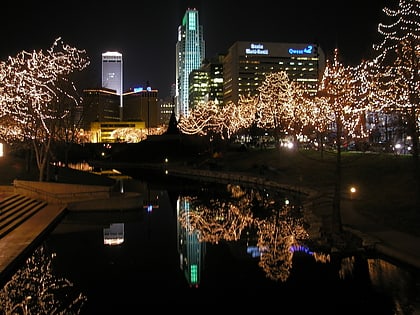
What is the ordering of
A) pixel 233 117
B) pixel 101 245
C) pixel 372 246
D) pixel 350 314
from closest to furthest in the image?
pixel 350 314 < pixel 372 246 < pixel 101 245 < pixel 233 117

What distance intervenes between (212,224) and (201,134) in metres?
71.8

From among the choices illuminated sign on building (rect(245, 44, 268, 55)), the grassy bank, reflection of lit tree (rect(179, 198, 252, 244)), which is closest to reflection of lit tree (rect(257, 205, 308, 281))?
reflection of lit tree (rect(179, 198, 252, 244))

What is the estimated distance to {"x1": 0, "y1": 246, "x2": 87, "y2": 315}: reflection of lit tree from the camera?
12148mm

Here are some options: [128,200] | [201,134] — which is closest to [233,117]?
[201,134]

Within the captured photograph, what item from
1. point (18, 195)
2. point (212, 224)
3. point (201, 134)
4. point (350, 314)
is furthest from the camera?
point (201, 134)

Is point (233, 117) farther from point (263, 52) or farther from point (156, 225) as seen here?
point (263, 52)

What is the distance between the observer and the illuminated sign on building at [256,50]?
192750 mm

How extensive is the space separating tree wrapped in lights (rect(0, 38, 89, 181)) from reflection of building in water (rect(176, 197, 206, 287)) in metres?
15.8

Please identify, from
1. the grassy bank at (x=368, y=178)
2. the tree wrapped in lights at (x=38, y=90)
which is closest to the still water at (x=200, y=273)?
the grassy bank at (x=368, y=178)

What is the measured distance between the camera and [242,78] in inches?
7530

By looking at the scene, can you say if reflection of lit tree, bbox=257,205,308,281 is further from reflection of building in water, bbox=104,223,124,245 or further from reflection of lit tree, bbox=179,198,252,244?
reflection of building in water, bbox=104,223,124,245

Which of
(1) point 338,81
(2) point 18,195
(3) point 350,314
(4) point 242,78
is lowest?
(3) point 350,314

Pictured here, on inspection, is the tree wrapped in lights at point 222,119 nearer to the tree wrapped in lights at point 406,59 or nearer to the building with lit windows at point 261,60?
the tree wrapped in lights at point 406,59

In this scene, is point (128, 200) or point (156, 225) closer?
point (156, 225)
